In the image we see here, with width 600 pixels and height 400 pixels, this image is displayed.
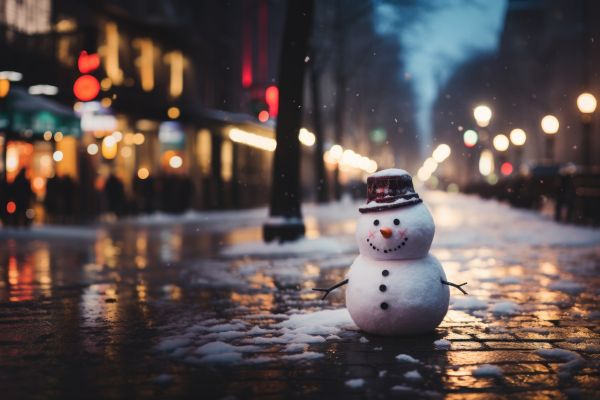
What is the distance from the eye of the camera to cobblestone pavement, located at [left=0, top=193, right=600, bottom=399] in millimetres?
4367

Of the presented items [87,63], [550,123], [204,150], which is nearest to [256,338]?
[87,63]

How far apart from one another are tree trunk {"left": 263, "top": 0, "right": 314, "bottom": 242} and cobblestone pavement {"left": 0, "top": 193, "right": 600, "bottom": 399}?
2135 millimetres

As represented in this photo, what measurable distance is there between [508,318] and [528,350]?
56.4 inches

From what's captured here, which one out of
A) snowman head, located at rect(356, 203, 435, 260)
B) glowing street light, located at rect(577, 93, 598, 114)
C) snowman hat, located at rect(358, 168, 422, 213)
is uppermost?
glowing street light, located at rect(577, 93, 598, 114)

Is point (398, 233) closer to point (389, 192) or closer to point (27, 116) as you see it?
point (389, 192)

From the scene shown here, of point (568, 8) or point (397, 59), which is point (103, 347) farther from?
point (568, 8)

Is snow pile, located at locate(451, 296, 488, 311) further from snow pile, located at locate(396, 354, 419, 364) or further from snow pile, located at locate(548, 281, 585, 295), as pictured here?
snow pile, located at locate(396, 354, 419, 364)

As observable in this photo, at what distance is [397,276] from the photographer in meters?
5.59

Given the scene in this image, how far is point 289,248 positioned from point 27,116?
9.27 meters

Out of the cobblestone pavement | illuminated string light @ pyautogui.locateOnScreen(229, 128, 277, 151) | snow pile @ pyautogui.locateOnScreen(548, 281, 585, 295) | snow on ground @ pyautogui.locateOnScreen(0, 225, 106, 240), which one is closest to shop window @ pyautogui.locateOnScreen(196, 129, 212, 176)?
illuminated string light @ pyautogui.locateOnScreen(229, 128, 277, 151)

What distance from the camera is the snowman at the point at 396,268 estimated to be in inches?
219

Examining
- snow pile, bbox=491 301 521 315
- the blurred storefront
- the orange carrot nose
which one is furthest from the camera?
the blurred storefront

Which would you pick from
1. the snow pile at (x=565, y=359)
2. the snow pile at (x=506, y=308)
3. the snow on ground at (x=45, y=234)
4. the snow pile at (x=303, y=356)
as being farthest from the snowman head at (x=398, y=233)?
the snow on ground at (x=45, y=234)

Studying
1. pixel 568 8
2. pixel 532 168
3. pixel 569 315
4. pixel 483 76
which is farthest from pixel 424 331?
pixel 483 76
